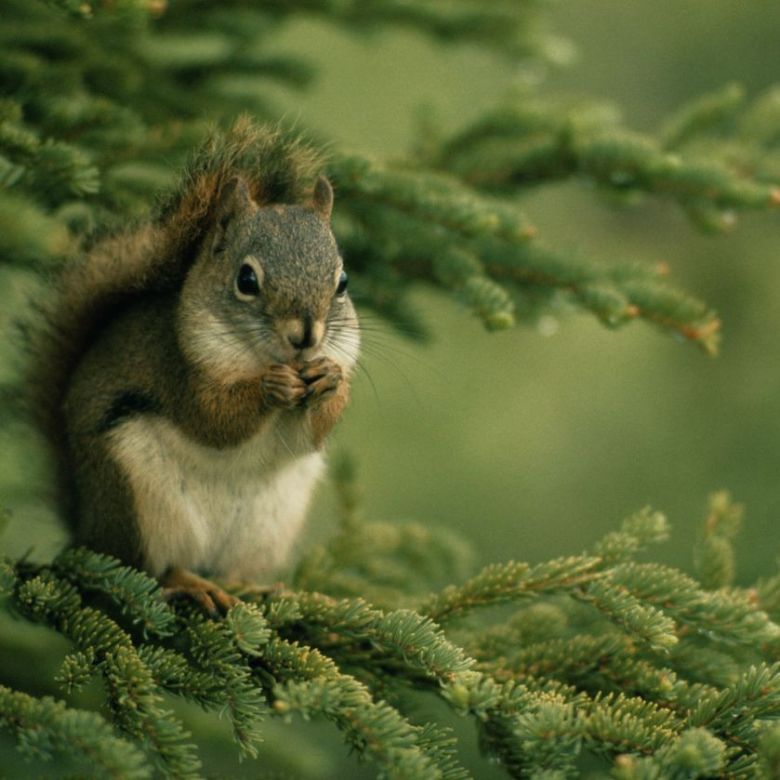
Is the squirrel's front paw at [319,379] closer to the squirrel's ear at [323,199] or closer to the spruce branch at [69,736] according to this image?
the squirrel's ear at [323,199]

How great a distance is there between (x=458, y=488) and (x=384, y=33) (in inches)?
118

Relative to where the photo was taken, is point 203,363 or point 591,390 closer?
point 203,363

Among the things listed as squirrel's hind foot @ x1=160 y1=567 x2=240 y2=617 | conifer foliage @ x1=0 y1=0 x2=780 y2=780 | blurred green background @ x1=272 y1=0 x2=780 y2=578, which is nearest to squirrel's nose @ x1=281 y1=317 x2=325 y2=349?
conifer foliage @ x1=0 y1=0 x2=780 y2=780

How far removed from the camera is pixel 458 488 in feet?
18.9

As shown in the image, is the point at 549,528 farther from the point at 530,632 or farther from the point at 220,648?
the point at 220,648

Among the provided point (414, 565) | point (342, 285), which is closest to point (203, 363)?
point (342, 285)

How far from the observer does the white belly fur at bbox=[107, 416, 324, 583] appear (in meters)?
2.34

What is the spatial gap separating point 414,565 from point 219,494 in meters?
0.64

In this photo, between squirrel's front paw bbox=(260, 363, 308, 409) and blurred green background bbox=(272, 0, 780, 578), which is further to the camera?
blurred green background bbox=(272, 0, 780, 578)

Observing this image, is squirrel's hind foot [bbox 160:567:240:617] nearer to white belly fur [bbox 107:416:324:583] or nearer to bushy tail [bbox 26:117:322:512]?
white belly fur [bbox 107:416:324:583]

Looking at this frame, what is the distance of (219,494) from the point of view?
2443mm

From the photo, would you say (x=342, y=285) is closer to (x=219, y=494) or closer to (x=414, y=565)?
(x=219, y=494)

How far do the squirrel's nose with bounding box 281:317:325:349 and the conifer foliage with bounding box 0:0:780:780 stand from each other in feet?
1.09

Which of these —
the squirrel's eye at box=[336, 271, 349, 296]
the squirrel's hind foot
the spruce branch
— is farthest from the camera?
the squirrel's eye at box=[336, 271, 349, 296]
